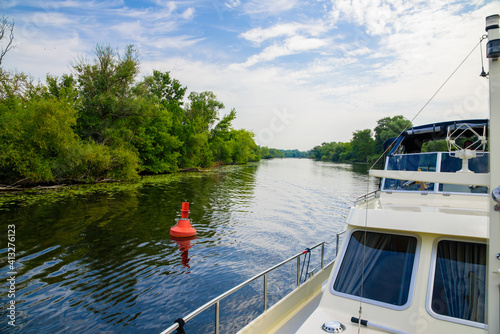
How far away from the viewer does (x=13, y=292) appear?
6.98 metres

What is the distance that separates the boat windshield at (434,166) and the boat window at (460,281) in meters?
2.01

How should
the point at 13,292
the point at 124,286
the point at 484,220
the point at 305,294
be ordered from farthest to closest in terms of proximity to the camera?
1. the point at 124,286
2. the point at 13,292
3. the point at 305,294
4. the point at 484,220

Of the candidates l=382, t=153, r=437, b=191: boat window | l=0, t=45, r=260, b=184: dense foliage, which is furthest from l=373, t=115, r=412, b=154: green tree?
l=382, t=153, r=437, b=191: boat window

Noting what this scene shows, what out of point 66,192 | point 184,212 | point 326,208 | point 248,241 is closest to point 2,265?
point 184,212

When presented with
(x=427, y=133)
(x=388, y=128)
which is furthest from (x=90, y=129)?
(x=388, y=128)

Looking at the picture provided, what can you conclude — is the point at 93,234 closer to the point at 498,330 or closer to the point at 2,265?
the point at 2,265

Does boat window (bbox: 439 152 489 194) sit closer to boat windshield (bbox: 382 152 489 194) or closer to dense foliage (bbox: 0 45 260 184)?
boat windshield (bbox: 382 152 489 194)

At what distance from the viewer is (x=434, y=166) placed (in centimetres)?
560

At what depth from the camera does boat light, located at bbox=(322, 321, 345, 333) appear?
328 cm

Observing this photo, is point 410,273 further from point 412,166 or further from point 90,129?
point 90,129

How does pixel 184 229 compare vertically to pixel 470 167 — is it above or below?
below

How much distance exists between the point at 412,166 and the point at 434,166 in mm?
497

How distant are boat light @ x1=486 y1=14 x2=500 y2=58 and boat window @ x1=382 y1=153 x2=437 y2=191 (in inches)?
143

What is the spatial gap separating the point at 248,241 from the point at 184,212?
9.52ft
